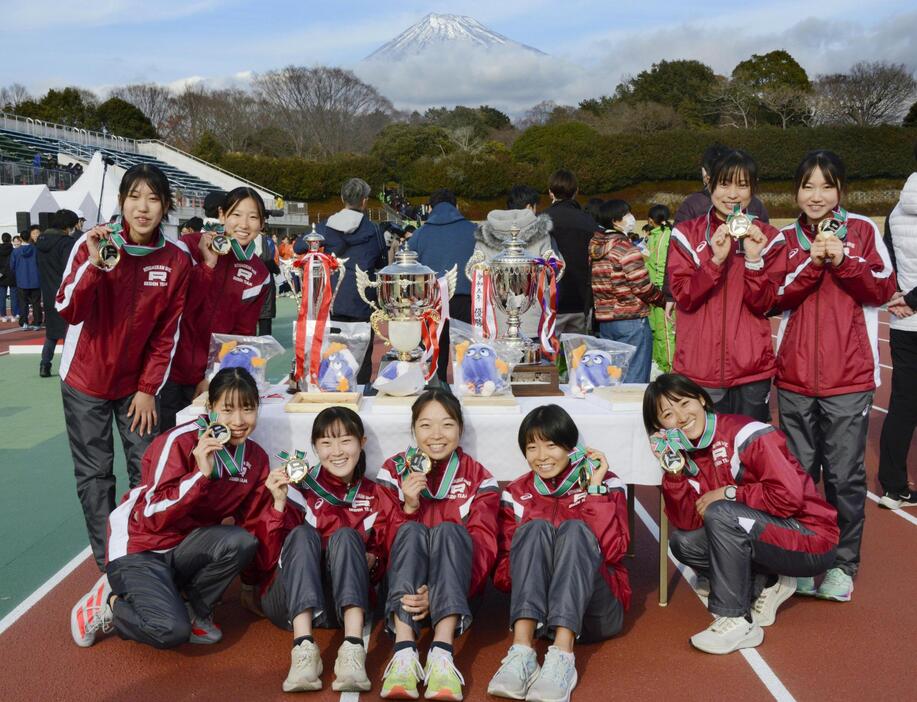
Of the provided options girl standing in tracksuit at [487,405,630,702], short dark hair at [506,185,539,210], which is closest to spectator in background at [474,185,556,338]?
short dark hair at [506,185,539,210]

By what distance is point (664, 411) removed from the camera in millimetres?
3133

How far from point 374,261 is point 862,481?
140 inches

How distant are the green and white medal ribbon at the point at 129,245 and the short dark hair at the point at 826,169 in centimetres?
248

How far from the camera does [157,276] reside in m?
3.36

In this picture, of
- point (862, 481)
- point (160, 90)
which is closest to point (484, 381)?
point (862, 481)

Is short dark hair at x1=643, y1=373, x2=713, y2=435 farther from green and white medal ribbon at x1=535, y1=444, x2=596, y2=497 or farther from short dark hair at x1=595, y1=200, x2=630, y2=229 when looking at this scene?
short dark hair at x1=595, y1=200, x2=630, y2=229

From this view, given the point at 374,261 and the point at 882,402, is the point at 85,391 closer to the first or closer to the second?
the point at 374,261

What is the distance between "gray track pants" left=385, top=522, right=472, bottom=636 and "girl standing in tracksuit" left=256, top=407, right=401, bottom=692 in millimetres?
132

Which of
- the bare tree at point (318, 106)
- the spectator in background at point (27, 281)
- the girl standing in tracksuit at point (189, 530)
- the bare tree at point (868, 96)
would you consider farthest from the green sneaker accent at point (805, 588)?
the bare tree at point (318, 106)

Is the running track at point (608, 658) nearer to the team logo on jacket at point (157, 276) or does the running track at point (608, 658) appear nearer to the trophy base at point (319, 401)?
the trophy base at point (319, 401)

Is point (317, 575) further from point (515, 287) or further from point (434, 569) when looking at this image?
point (515, 287)

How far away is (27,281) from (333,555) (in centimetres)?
1214

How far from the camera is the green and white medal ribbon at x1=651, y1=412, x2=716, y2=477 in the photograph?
10.1ft

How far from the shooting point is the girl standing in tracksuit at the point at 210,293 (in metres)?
3.67
